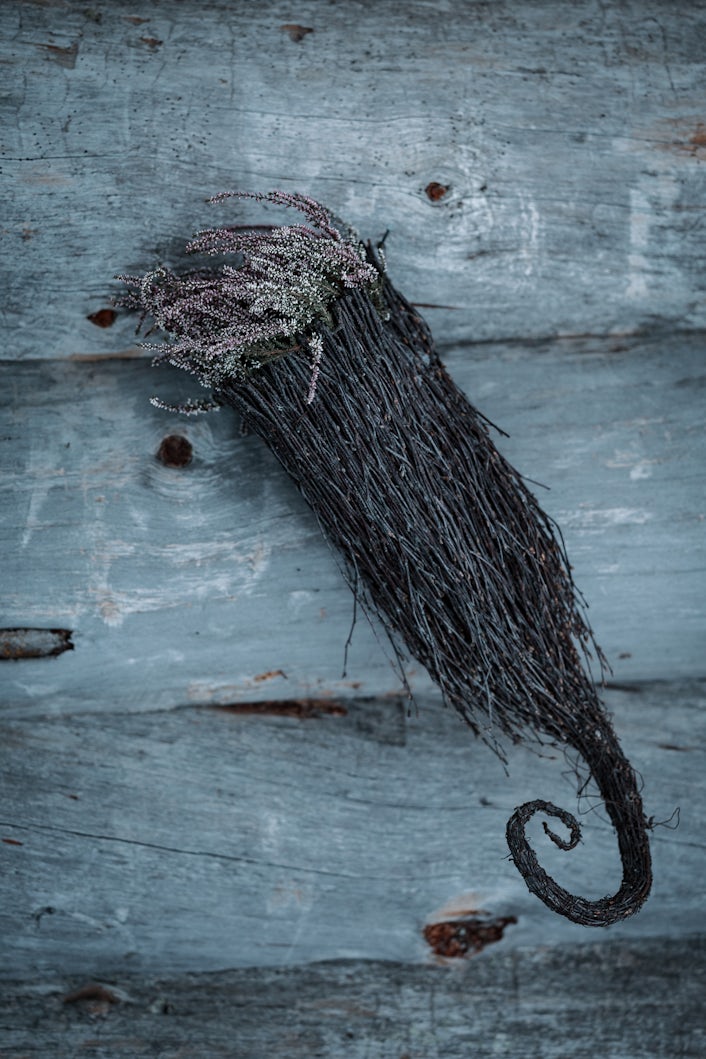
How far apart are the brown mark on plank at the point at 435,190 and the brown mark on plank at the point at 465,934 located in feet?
4.13

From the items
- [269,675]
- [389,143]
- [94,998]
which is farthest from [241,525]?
[94,998]

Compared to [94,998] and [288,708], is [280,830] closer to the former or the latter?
[288,708]

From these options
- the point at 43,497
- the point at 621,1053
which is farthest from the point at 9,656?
the point at 621,1053

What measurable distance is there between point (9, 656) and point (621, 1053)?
52.6 inches

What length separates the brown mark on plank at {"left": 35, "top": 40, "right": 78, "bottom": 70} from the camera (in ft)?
4.13

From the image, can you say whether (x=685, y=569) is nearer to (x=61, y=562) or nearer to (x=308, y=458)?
(x=308, y=458)

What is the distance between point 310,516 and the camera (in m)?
1.37

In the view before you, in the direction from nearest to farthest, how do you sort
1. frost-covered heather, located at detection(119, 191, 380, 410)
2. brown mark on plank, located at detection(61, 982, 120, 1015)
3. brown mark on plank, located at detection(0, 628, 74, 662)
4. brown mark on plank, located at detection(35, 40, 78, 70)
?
frost-covered heather, located at detection(119, 191, 380, 410) → brown mark on plank, located at detection(35, 40, 78, 70) → brown mark on plank, located at detection(0, 628, 74, 662) → brown mark on plank, located at detection(61, 982, 120, 1015)

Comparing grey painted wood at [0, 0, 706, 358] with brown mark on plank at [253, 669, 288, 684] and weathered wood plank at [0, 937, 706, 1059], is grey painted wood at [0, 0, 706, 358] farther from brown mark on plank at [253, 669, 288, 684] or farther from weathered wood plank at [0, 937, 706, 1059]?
weathered wood plank at [0, 937, 706, 1059]

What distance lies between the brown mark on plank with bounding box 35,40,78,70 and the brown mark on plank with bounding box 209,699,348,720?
107 centimetres

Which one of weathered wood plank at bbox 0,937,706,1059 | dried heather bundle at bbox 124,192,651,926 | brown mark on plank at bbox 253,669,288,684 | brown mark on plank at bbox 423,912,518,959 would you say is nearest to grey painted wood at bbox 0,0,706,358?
dried heather bundle at bbox 124,192,651,926

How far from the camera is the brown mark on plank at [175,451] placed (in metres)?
1.36

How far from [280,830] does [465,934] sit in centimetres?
40

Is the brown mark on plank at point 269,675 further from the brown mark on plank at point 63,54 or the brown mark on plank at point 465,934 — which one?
the brown mark on plank at point 63,54
